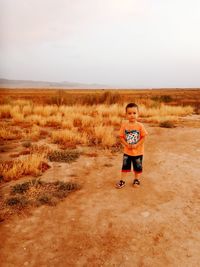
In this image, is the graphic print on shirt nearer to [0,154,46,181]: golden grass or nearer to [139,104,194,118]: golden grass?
[0,154,46,181]: golden grass

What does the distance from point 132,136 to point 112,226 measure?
169 cm

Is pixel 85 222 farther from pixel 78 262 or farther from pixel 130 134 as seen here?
pixel 130 134

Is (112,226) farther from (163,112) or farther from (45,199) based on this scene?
(163,112)

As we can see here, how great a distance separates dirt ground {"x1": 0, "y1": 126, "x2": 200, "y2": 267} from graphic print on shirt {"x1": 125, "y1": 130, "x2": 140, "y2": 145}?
Result: 809mm

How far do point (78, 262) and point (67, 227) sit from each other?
0.72 m

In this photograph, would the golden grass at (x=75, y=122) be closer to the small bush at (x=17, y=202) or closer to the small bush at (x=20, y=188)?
the small bush at (x=20, y=188)

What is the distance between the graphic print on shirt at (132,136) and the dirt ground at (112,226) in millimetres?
809

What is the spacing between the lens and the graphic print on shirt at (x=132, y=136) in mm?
4949

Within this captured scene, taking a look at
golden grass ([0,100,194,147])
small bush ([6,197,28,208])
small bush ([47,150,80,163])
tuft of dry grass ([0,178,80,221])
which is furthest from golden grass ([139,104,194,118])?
small bush ([6,197,28,208])

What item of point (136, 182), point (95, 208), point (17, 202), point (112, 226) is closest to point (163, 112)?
point (136, 182)

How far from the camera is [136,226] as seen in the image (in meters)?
3.77

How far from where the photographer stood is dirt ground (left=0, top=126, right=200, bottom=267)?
10.3 ft

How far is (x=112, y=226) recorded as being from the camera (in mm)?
3762

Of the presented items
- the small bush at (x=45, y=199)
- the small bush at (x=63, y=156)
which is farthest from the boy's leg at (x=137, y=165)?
the small bush at (x=63, y=156)
